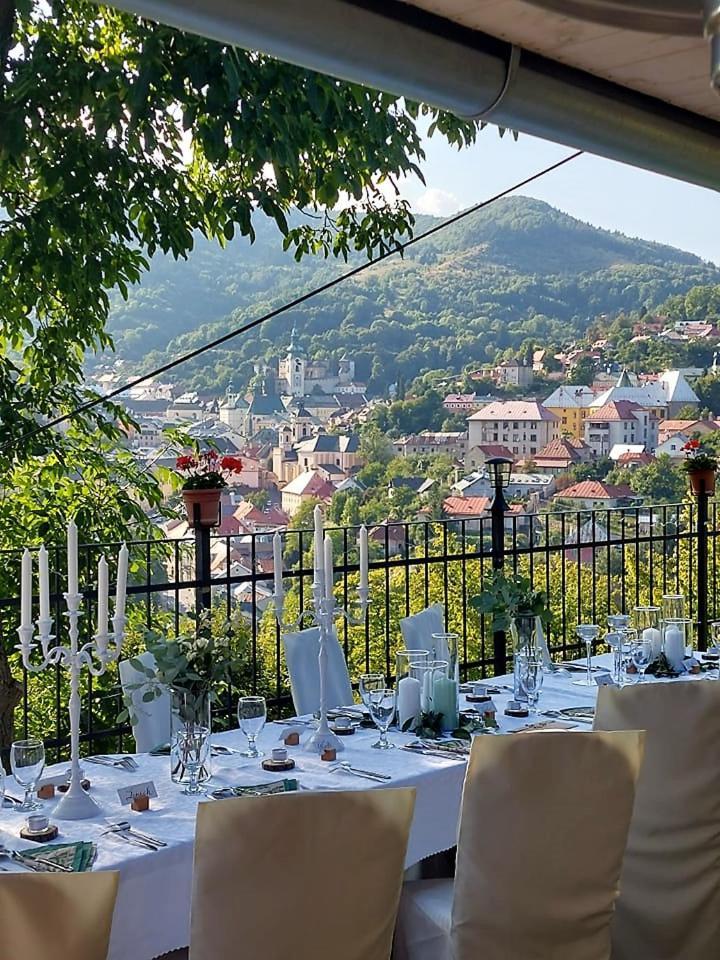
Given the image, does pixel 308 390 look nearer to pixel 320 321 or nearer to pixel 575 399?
pixel 320 321

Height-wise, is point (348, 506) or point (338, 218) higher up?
point (338, 218)

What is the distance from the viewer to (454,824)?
9.35 ft

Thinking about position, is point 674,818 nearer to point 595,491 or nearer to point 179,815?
point 179,815

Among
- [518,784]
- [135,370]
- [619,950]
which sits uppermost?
[135,370]

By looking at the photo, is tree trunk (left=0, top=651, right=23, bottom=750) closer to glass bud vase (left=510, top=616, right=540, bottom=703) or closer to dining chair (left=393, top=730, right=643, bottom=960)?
glass bud vase (left=510, top=616, right=540, bottom=703)

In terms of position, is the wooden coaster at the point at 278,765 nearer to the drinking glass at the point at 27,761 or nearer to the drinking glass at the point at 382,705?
the drinking glass at the point at 382,705

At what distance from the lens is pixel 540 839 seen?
2.28m

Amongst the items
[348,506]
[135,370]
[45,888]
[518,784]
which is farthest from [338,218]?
[348,506]

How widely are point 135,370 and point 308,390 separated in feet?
15.4

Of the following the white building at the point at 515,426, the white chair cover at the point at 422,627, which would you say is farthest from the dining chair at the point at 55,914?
the white building at the point at 515,426

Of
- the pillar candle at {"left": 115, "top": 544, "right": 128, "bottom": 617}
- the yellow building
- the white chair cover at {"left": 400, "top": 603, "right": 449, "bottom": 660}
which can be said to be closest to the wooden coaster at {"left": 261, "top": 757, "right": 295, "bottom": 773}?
the pillar candle at {"left": 115, "top": 544, "right": 128, "bottom": 617}

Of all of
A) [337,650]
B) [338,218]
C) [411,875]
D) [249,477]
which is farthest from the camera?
[249,477]

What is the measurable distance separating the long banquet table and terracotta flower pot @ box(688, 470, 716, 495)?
3536mm

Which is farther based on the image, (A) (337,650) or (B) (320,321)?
(B) (320,321)
